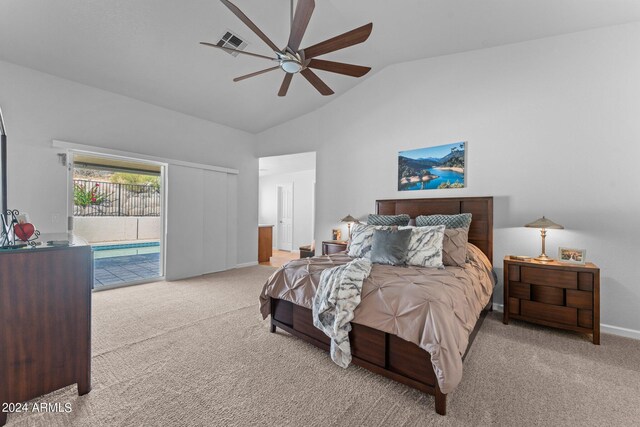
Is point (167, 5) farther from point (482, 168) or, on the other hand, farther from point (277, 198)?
point (277, 198)

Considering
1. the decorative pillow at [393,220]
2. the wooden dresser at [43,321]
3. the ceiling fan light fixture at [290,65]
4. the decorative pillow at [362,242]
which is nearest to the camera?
the wooden dresser at [43,321]

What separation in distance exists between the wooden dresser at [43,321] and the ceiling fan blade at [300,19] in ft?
7.06

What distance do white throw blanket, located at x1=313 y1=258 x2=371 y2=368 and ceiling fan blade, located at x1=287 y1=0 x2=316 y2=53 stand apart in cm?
191

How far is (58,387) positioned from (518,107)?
4.86m

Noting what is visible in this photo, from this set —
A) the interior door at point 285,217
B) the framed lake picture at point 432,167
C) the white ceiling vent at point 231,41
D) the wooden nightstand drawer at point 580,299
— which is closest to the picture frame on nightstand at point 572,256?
the wooden nightstand drawer at point 580,299

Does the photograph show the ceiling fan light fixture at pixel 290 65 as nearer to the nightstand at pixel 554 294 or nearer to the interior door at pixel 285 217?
the nightstand at pixel 554 294

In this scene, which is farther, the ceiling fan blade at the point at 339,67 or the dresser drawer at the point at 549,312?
the dresser drawer at the point at 549,312

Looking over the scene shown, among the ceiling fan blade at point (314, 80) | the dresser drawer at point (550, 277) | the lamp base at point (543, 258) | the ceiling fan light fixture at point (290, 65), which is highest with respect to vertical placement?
the ceiling fan blade at point (314, 80)

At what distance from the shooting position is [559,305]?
2.75 m

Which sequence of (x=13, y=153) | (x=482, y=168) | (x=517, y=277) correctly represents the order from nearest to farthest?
(x=517, y=277)
(x=13, y=153)
(x=482, y=168)

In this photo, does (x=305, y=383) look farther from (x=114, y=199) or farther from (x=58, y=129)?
(x=114, y=199)

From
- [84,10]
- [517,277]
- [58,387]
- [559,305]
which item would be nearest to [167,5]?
[84,10]

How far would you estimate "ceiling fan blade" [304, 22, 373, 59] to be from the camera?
7.21 ft

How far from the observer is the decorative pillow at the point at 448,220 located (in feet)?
10.6
